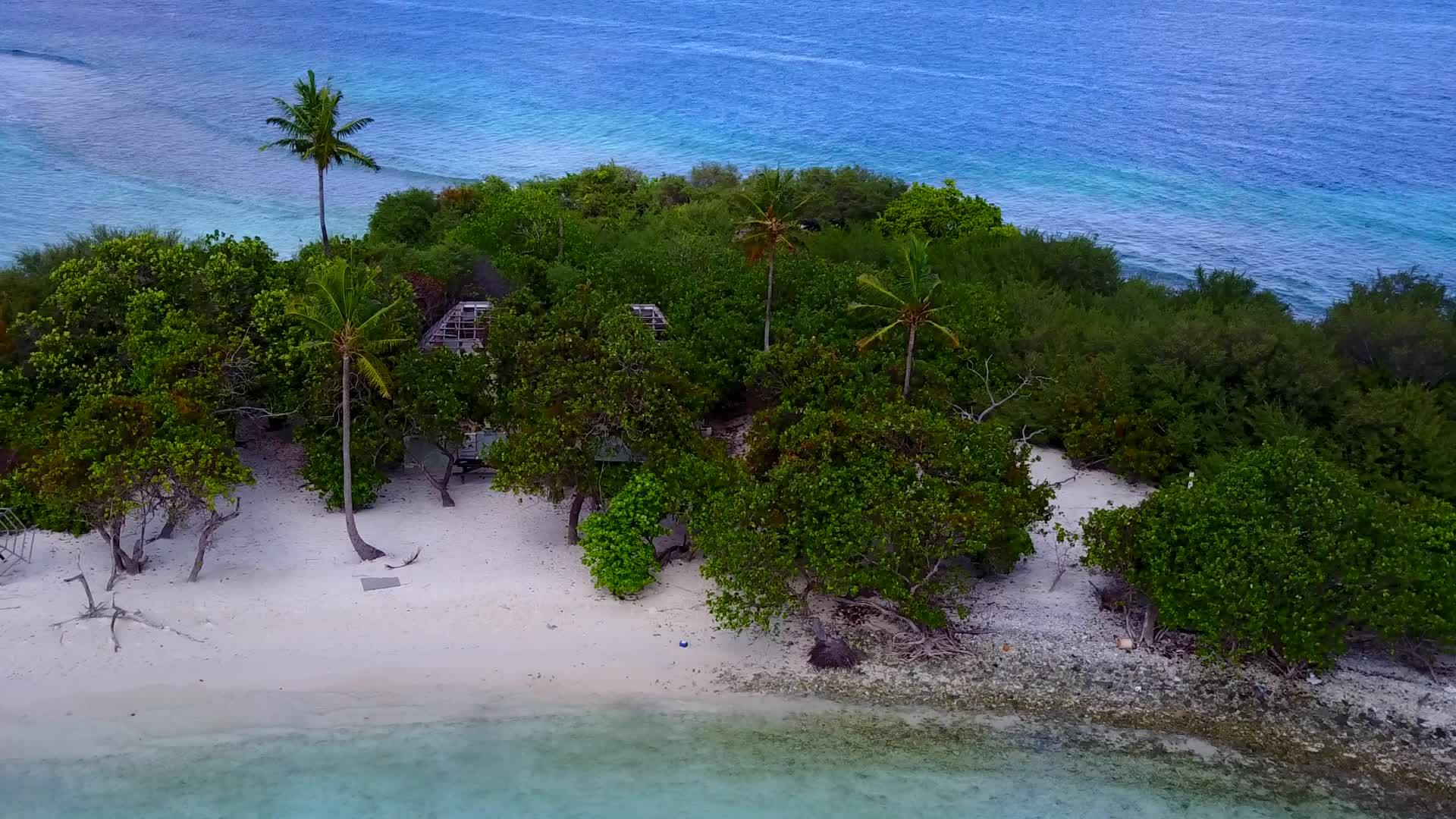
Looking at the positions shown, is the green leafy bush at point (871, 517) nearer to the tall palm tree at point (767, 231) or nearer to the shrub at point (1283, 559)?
the shrub at point (1283, 559)

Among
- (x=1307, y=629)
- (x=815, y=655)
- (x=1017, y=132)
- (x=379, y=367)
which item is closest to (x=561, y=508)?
(x=379, y=367)

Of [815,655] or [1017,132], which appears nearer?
[815,655]

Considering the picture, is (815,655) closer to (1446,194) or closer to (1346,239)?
(1346,239)

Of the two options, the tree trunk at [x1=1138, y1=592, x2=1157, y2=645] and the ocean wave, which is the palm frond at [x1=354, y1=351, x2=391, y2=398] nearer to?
the tree trunk at [x1=1138, y1=592, x2=1157, y2=645]

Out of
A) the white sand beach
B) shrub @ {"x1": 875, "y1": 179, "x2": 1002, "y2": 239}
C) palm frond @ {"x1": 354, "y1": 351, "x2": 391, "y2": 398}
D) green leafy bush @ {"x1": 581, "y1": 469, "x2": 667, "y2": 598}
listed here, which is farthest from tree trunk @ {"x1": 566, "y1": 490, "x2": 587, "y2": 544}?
shrub @ {"x1": 875, "y1": 179, "x2": 1002, "y2": 239}

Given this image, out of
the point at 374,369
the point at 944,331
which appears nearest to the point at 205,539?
the point at 374,369

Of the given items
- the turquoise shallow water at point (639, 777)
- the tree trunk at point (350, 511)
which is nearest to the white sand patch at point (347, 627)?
the tree trunk at point (350, 511)
